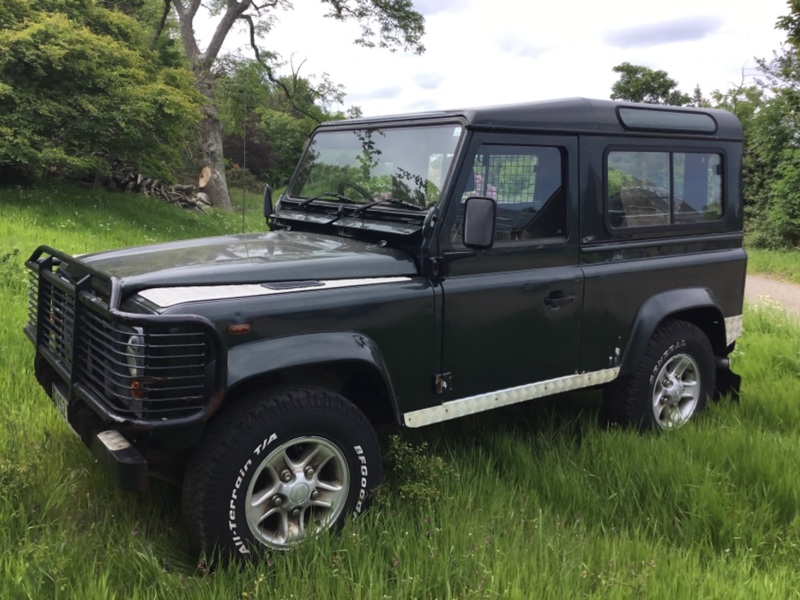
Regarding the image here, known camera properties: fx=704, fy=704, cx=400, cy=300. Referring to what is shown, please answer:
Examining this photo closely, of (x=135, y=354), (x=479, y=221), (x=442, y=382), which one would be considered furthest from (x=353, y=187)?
(x=135, y=354)

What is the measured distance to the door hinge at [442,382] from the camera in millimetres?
3441

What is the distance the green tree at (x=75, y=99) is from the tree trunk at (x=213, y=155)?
20.2 feet

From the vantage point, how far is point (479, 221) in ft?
10.7

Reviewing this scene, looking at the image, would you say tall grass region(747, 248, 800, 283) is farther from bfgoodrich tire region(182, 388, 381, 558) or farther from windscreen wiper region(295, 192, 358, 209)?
bfgoodrich tire region(182, 388, 381, 558)

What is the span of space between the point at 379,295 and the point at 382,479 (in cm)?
92

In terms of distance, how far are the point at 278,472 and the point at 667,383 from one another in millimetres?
2819

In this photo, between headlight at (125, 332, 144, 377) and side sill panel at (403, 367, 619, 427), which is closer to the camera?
headlight at (125, 332, 144, 377)

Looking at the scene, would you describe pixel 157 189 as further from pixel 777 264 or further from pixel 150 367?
pixel 150 367

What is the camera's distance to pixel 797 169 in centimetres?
1652

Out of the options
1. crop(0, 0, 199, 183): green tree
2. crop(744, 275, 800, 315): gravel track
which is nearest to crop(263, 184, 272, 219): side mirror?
crop(744, 275, 800, 315): gravel track

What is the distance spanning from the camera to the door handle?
386 centimetres

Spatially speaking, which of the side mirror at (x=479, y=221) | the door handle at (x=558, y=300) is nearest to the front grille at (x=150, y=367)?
the side mirror at (x=479, y=221)

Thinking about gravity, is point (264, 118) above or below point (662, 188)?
above

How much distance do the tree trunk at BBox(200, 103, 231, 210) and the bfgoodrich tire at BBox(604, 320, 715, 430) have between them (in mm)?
19045
